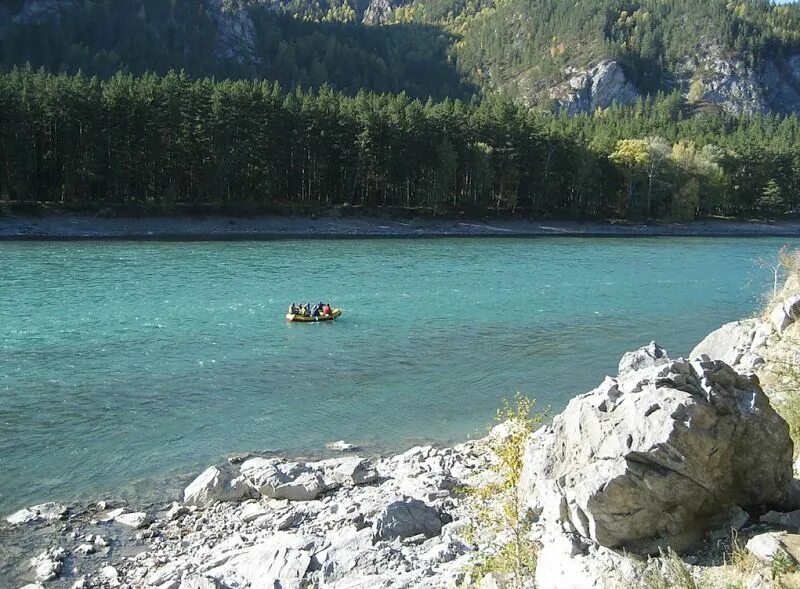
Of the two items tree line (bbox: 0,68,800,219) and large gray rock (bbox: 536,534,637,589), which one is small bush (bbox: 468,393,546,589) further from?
tree line (bbox: 0,68,800,219)

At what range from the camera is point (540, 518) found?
10016 mm

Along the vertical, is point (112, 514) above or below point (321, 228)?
below

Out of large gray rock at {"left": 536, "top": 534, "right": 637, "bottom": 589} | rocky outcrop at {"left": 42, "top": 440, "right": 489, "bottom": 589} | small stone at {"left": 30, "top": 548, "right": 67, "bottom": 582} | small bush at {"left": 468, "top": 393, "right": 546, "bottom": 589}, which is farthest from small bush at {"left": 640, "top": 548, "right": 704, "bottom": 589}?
small stone at {"left": 30, "top": 548, "right": 67, "bottom": 582}

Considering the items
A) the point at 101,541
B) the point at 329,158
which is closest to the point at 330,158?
the point at 329,158

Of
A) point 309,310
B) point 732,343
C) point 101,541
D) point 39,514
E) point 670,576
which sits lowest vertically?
point 39,514

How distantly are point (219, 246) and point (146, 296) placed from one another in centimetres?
3043

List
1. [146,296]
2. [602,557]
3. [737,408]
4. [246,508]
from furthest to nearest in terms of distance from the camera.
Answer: [146,296] < [246,508] < [737,408] < [602,557]

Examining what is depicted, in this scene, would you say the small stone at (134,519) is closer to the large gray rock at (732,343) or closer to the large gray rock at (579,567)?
the large gray rock at (579,567)

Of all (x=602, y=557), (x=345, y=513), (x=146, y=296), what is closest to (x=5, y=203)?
(x=146, y=296)

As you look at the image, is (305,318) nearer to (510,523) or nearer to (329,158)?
(510,523)

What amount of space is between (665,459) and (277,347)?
1037 inches

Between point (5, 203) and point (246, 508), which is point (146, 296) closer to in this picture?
point (246, 508)

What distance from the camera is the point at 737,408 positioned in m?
9.19

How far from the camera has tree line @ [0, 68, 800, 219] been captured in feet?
300
